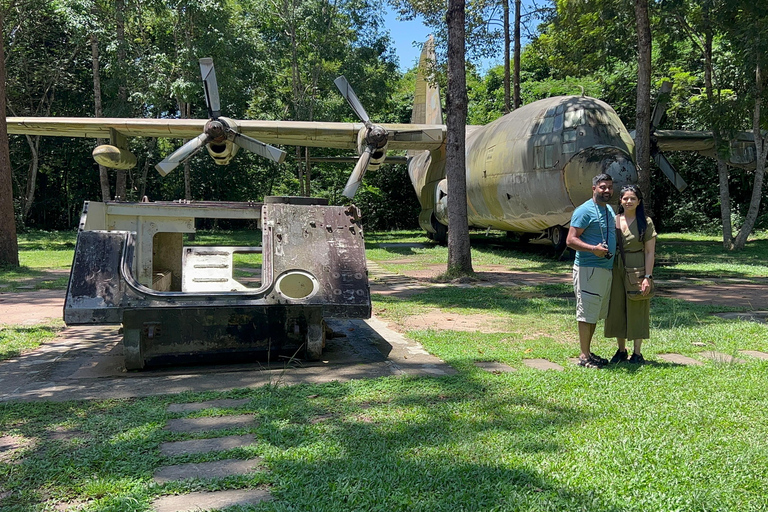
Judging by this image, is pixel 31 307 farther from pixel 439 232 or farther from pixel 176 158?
pixel 439 232

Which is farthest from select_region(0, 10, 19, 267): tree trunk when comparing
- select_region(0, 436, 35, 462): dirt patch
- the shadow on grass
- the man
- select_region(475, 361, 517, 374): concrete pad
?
the man

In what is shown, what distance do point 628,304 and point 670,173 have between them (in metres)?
12.8

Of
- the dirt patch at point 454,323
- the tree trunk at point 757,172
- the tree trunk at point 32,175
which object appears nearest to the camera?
the dirt patch at point 454,323

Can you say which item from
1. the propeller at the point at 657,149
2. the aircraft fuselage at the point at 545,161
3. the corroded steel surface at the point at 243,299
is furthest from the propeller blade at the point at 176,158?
the propeller at the point at 657,149

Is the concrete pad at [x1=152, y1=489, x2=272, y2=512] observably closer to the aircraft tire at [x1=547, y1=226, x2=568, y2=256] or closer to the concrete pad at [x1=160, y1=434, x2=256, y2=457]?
the concrete pad at [x1=160, y1=434, x2=256, y2=457]

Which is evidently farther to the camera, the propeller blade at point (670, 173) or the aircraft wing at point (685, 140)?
the aircraft wing at point (685, 140)

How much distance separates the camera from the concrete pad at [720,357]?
5235 millimetres

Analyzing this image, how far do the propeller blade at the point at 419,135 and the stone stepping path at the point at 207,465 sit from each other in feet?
42.9

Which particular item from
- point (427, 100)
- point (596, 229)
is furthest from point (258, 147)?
point (427, 100)

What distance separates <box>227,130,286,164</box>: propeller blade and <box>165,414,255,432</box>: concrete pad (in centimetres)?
807

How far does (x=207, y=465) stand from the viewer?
3162 millimetres

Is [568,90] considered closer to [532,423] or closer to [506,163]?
[506,163]

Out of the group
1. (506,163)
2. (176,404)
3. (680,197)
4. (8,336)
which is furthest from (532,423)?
(680,197)

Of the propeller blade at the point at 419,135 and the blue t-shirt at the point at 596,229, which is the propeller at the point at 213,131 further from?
the blue t-shirt at the point at 596,229
